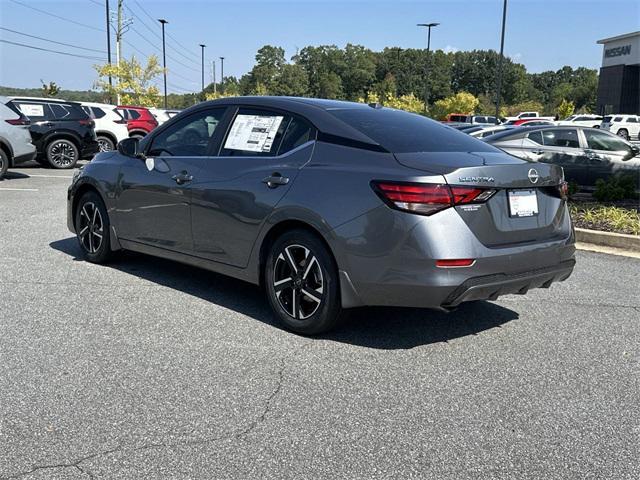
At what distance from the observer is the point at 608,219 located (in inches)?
352

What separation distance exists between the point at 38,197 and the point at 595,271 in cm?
929

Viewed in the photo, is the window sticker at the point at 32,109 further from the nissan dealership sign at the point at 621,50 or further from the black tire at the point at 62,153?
the nissan dealership sign at the point at 621,50

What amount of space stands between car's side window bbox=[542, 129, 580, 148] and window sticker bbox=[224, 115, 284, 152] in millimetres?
9162

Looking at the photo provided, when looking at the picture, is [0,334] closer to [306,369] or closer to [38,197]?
[306,369]

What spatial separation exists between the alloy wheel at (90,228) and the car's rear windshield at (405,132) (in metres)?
2.80

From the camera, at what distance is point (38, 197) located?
→ 11742 mm

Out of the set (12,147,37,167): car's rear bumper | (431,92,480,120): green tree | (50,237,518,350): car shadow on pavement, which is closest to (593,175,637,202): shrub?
(50,237,518,350): car shadow on pavement

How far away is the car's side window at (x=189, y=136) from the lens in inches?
210

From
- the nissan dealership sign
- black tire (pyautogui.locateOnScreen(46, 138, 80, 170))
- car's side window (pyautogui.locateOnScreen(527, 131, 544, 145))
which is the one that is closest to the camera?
car's side window (pyautogui.locateOnScreen(527, 131, 544, 145))

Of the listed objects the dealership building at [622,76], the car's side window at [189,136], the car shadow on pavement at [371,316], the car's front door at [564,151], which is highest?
the dealership building at [622,76]

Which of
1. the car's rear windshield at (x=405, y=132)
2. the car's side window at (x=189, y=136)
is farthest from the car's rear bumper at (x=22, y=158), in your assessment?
the car's rear windshield at (x=405, y=132)

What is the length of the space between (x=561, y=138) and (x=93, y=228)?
9518mm

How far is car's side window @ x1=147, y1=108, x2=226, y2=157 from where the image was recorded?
210 inches

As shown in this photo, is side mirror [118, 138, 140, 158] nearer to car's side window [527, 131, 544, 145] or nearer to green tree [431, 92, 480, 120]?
car's side window [527, 131, 544, 145]
